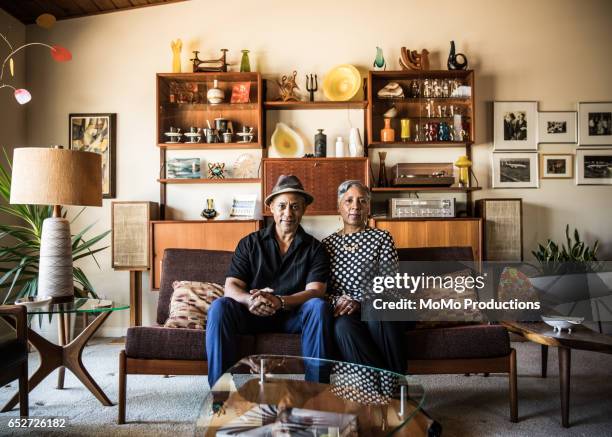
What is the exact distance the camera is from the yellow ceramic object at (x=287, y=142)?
4414mm

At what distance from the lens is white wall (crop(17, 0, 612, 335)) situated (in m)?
4.52

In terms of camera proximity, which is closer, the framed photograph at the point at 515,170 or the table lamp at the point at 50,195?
the table lamp at the point at 50,195

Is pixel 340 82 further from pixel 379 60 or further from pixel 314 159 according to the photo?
pixel 314 159

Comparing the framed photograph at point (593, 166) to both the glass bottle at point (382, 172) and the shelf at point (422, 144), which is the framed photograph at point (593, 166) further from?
the glass bottle at point (382, 172)

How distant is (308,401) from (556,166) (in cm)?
399

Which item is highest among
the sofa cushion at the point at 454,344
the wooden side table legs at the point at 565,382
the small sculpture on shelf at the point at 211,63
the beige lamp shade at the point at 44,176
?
the small sculpture on shelf at the point at 211,63

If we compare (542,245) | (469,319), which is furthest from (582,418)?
(542,245)

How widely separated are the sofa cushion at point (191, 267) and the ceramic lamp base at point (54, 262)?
51 cm

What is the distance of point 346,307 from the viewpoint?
2365 millimetres

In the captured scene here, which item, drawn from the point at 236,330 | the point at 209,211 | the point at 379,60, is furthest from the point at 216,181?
the point at 236,330

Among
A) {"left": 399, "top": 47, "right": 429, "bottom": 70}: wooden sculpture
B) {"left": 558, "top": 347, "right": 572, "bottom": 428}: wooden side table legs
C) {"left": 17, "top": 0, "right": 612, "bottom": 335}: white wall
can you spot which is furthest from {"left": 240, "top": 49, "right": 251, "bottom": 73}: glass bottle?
{"left": 558, "top": 347, "right": 572, "bottom": 428}: wooden side table legs

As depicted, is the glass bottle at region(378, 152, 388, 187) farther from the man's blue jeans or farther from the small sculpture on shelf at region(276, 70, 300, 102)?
the man's blue jeans

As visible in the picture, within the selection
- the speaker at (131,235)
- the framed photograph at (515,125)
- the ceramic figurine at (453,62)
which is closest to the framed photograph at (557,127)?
the framed photograph at (515,125)

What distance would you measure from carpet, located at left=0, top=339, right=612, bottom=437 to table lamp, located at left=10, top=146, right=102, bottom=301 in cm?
61
